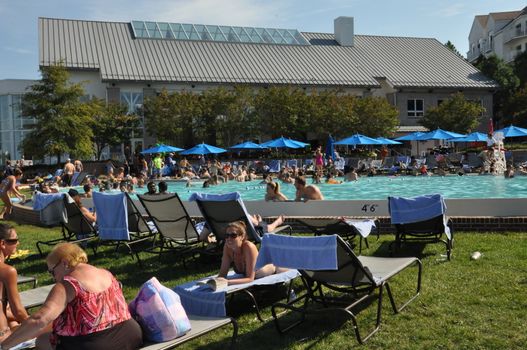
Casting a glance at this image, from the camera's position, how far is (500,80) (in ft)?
159

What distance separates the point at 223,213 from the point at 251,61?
119ft

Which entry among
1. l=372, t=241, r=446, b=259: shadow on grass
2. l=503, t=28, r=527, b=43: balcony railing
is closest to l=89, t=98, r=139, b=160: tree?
l=372, t=241, r=446, b=259: shadow on grass

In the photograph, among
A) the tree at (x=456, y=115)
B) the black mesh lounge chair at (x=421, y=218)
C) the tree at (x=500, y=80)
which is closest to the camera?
the black mesh lounge chair at (x=421, y=218)

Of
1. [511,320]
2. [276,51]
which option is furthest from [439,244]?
[276,51]

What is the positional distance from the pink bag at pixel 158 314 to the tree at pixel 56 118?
28.0 m

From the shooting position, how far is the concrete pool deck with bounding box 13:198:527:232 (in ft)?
28.1

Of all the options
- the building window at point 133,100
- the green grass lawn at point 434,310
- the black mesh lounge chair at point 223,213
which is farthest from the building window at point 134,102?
the black mesh lounge chair at point 223,213

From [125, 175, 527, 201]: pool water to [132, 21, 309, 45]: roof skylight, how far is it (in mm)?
22958

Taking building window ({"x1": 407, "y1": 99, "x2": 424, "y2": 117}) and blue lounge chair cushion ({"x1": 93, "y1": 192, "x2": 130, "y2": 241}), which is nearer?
blue lounge chair cushion ({"x1": 93, "y1": 192, "x2": 130, "y2": 241})

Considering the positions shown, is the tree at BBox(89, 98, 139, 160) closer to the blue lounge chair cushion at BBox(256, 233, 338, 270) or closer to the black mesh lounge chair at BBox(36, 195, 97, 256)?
the black mesh lounge chair at BBox(36, 195, 97, 256)

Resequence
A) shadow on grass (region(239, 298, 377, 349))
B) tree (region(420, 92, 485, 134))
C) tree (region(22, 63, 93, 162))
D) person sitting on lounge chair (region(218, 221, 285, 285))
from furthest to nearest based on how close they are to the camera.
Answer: tree (region(420, 92, 485, 134)) < tree (region(22, 63, 93, 162)) < person sitting on lounge chair (region(218, 221, 285, 285)) < shadow on grass (region(239, 298, 377, 349))

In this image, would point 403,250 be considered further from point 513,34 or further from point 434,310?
point 513,34

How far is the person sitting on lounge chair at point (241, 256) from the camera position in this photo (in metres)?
5.22

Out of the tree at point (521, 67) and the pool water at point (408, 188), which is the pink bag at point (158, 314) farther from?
the tree at point (521, 67)
